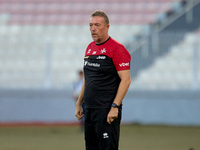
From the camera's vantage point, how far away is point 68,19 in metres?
17.0

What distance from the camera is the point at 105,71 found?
3.77 meters

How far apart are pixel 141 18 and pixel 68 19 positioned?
9.86 feet

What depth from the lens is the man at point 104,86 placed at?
373cm

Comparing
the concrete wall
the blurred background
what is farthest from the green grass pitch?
the blurred background

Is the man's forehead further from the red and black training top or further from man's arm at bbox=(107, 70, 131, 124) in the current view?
man's arm at bbox=(107, 70, 131, 124)

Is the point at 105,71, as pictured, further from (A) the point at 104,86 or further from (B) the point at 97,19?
(B) the point at 97,19

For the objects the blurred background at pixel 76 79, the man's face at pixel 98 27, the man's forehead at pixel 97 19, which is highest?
the man's forehead at pixel 97 19

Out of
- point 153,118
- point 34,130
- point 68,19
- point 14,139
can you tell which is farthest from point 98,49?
point 68,19

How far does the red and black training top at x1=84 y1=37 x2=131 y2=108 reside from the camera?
376cm

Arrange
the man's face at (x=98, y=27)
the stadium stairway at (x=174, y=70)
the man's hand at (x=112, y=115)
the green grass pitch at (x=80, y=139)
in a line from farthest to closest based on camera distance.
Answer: the stadium stairway at (x=174, y=70)
the green grass pitch at (x=80, y=139)
the man's face at (x=98, y=27)
the man's hand at (x=112, y=115)

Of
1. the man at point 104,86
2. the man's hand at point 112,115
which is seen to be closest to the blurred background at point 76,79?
the man at point 104,86

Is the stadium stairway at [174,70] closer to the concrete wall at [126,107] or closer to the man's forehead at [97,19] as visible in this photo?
the concrete wall at [126,107]

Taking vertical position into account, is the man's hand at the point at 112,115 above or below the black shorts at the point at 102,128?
above

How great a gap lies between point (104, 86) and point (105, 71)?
0.46ft
